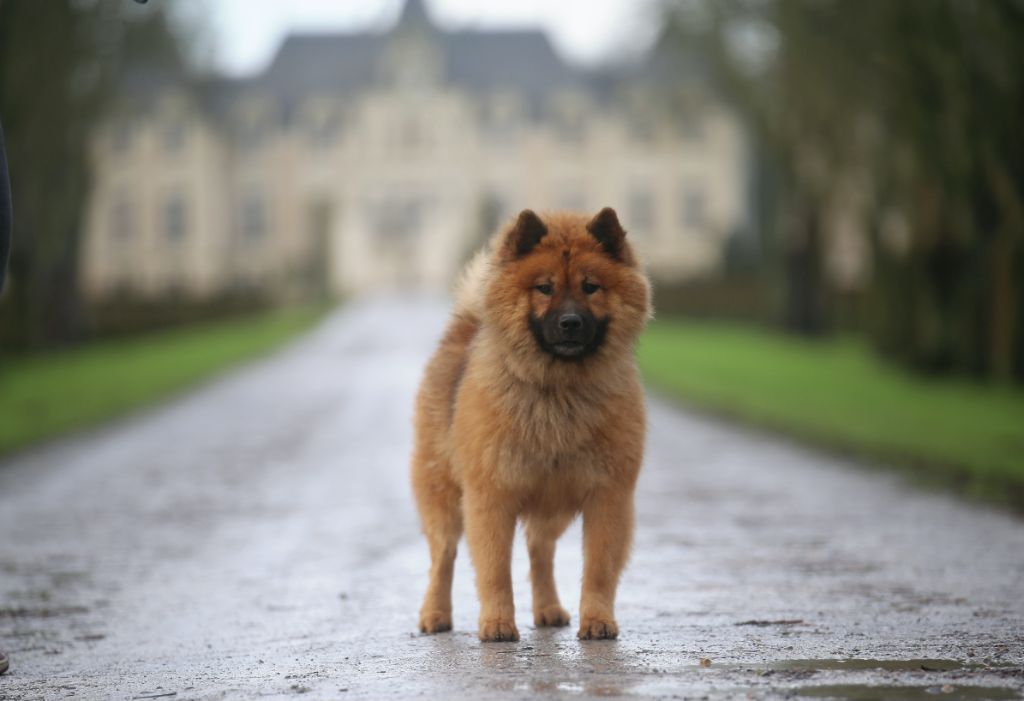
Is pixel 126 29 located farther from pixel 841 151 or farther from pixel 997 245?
pixel 997 245

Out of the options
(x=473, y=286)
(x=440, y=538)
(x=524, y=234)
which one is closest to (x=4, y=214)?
(x=473, y=286)

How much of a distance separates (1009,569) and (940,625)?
1727 millimetres

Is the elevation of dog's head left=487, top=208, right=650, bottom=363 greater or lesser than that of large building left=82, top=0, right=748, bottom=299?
lesser

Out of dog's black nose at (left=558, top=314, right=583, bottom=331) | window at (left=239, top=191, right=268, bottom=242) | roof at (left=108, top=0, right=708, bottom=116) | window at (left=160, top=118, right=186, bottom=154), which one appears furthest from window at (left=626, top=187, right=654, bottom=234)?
dog's black nose at (left=558, top=314, right=583, bottom=331)

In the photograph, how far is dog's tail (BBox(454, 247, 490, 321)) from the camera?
599cm

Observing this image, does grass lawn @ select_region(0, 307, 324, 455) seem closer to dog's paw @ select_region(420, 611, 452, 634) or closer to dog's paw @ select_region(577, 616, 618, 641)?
dog's paw @ select_region(420, 611, 452, 634)

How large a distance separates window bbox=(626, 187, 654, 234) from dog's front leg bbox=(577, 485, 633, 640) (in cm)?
8268

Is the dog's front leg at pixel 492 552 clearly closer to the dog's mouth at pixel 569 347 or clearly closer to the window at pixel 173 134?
the dog's mouth at pixel 569 347

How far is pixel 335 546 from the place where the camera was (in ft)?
29.9

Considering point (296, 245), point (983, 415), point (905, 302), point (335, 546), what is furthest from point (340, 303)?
point (335, 546)

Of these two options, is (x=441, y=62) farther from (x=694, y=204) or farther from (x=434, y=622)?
(x=434, y=622)

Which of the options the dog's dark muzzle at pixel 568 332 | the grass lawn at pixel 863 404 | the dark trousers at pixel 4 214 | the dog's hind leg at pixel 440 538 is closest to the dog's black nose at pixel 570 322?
the dog's dark muzzle at pixel 568 332

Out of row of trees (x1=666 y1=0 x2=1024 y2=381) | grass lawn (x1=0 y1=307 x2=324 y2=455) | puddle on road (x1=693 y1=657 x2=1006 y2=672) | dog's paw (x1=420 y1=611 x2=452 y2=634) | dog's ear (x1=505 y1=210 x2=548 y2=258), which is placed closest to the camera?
puddle on road (x1=693 y1=657 x2=1006 y2=672)

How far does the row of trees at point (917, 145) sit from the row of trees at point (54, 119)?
1263 cm
